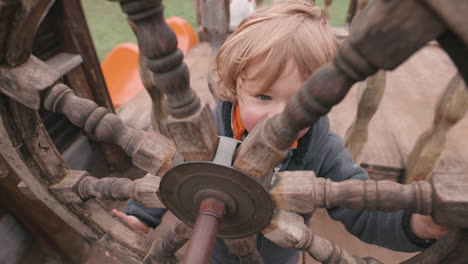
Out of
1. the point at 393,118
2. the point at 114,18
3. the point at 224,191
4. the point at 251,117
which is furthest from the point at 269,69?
the point at 114,18

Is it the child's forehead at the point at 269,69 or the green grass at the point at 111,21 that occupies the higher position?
the child's forehead at the point at 269,69

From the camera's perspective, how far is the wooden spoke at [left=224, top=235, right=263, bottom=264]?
644 mm

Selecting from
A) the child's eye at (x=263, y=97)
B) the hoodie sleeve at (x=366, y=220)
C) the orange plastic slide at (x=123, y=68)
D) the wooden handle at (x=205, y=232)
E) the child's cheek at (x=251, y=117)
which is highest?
the child's eye at (x=263, y=97)

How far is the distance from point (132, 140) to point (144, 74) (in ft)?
2.56

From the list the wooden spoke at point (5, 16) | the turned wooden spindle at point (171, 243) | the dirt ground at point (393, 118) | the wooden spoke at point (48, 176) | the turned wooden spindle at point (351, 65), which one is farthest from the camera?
the dirt ground at point (393, 118)

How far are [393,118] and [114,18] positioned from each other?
4325mm

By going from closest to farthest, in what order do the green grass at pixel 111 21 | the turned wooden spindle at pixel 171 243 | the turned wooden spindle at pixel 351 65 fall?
the turned wooden spindle at pixel 351 65 < the turned wooden spindle at pixel 171 243 < the green grass at pixel 111 21

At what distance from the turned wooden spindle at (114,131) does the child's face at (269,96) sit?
0.67 ft

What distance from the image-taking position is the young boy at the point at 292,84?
565mm

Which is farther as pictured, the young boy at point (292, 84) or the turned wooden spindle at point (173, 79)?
the young boy at point (292, 84)

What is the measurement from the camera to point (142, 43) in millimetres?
326

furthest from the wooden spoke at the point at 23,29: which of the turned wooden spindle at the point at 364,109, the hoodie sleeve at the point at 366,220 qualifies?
the turned wooden spindle at the point at 364,109

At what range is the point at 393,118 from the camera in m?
1.70

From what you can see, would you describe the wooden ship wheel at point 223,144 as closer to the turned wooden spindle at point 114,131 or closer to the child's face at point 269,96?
the turned wooden spindle at point 114,131
